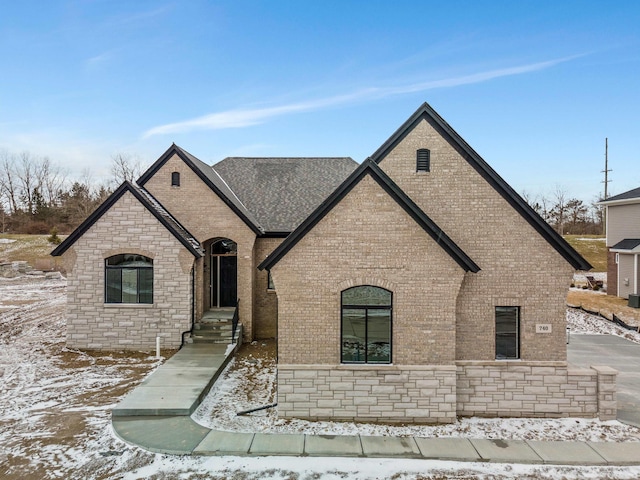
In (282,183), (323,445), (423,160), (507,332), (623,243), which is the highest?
(282,183)

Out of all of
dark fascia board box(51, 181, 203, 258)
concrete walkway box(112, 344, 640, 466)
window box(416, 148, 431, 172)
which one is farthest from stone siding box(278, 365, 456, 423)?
dark fascia board box(51, 181, 203, 258)

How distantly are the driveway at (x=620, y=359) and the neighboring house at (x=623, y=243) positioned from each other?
36.8ft

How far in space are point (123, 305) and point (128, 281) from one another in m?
0.91

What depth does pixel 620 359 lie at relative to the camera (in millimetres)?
13508

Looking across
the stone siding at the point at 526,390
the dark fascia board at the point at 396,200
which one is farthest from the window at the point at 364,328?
the stone siding at the point at 526,390

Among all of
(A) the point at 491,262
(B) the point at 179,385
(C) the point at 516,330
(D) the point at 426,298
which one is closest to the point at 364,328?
(D) the point at 426,298

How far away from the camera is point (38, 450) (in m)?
7.16

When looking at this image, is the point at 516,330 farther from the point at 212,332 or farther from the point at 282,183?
the point at 282,183

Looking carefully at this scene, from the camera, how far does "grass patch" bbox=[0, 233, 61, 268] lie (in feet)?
137

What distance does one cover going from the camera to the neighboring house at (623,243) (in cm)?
2456

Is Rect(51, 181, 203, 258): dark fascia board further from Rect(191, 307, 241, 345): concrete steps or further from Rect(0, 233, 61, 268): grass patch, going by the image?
Rect(0, 233, 61, 268): grass patch

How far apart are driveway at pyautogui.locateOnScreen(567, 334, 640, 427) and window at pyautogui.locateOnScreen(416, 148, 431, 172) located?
302 inches

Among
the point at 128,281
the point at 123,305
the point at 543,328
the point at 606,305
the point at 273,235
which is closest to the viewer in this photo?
the point at 543,328

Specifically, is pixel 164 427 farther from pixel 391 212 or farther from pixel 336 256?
pixel 391 212
